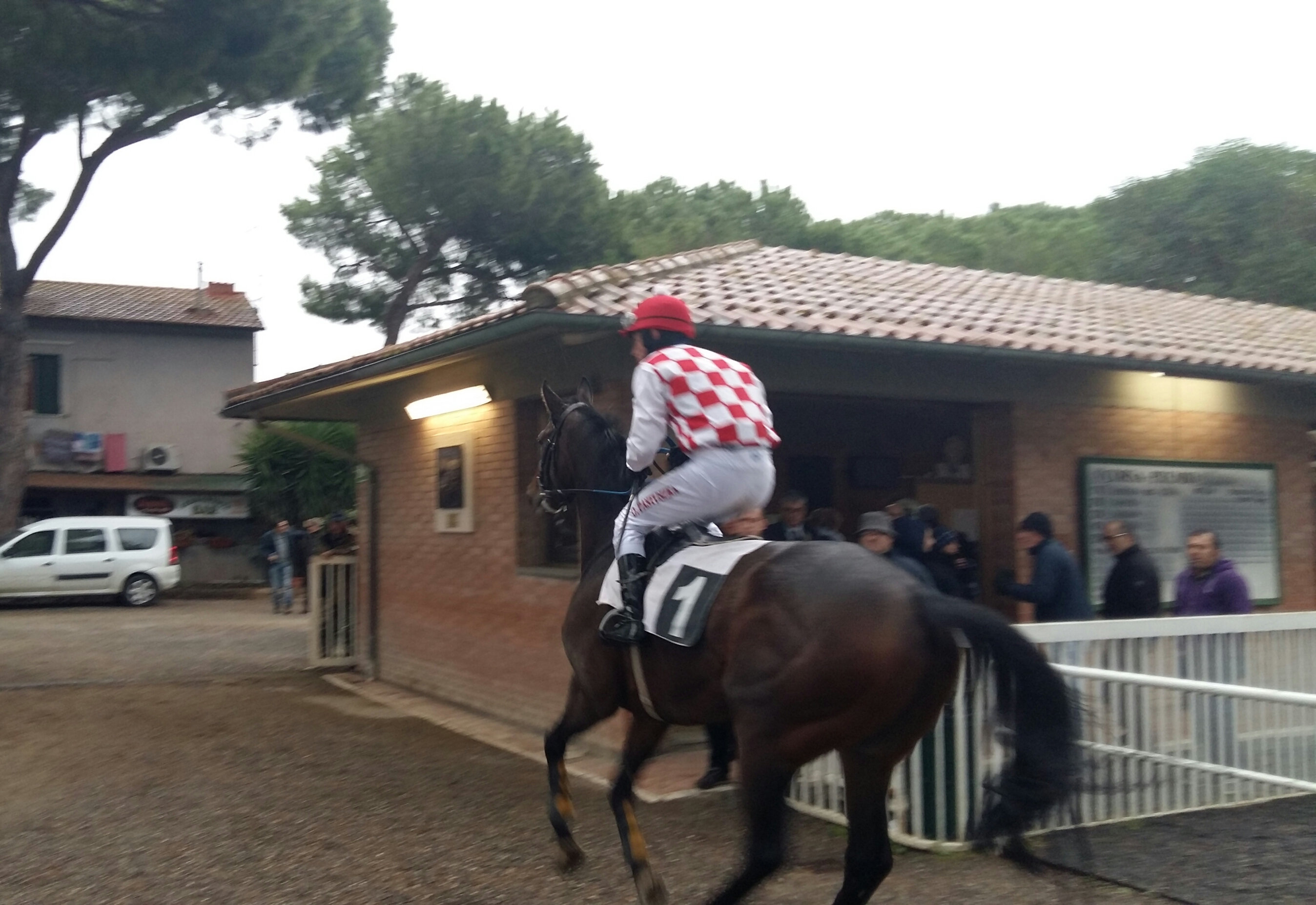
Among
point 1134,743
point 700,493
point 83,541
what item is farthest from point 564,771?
point 83,541

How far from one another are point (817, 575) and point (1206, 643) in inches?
146

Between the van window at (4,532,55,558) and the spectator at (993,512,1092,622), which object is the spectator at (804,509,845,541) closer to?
the spectator at (993,512,1092,622)

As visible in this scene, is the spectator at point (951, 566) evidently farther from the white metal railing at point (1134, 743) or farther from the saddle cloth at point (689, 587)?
the saddle cloth at point (689, 587)

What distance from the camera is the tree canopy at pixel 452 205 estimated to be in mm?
29234

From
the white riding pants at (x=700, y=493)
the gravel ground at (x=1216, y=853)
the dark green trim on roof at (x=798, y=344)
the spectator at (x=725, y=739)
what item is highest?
the dark green trim on roof at (x=798, y=344)

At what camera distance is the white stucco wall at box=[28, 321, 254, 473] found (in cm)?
2994

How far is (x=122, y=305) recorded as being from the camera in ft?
104

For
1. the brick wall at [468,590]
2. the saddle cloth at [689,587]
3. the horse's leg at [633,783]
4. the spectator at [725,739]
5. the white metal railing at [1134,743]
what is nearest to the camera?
the saddle cloth at [689,587]

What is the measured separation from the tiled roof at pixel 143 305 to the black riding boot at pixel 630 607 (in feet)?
93.8

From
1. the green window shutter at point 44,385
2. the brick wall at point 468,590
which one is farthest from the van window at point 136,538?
the brick wall at point 468,590

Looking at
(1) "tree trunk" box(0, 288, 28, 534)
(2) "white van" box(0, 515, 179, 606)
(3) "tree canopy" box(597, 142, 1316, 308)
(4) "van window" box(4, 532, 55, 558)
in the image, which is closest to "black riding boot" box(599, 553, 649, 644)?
(2) "white van" box(0, 515, 179, 606)

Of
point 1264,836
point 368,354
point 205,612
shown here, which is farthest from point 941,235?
point 1264,836

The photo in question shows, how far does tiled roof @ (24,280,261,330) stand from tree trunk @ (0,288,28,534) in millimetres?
4069

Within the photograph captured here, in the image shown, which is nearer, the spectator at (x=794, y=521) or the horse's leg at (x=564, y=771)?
the horse's leg at (x=564, y=771)
